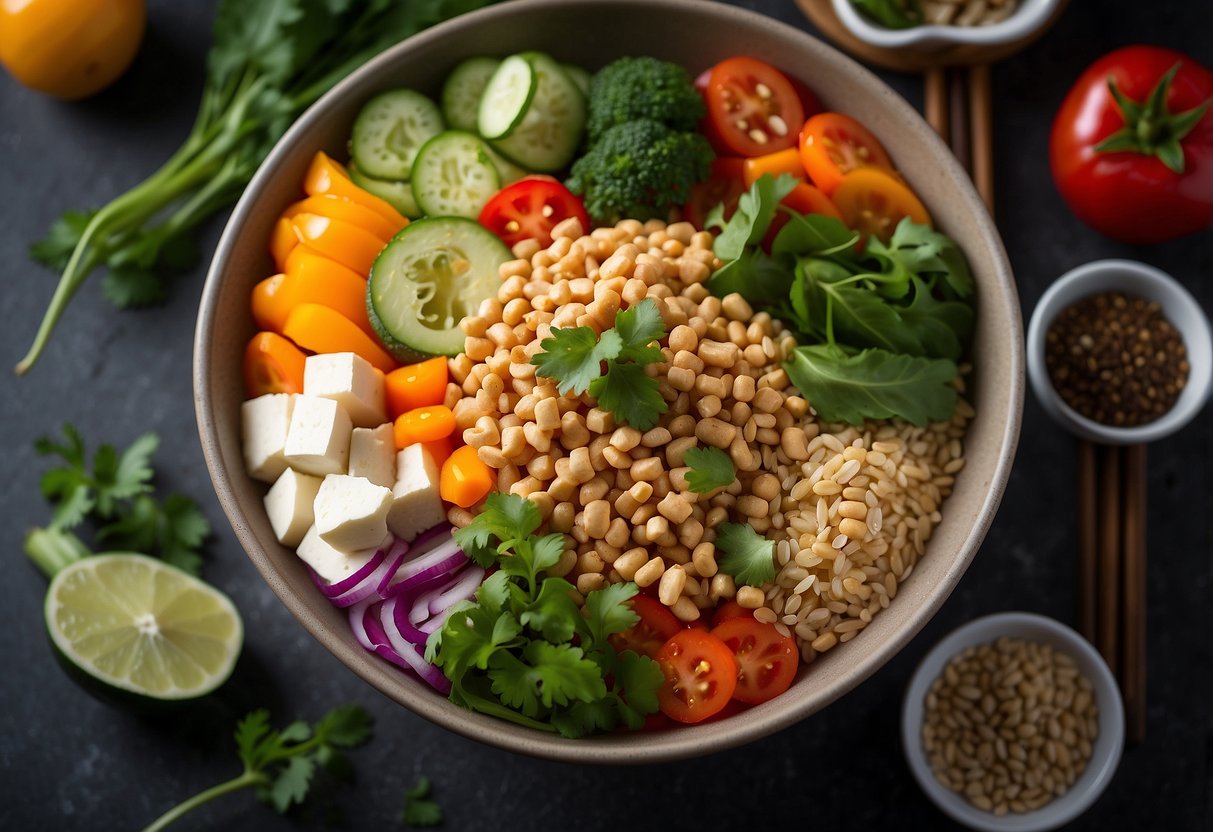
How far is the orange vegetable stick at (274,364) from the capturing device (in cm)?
232

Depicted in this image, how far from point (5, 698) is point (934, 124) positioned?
118 inches

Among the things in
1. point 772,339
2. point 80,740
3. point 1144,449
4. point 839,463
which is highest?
point 772,339

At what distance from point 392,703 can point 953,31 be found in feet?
7.71

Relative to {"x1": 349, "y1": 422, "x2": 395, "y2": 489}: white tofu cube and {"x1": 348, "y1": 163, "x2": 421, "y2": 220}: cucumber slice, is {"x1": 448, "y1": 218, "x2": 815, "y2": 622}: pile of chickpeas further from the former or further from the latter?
{"x1": 348, "y1": 163, "x2": 421, "y2": 220}: cucumber slice

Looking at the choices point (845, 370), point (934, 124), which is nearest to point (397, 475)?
point (845, 370)

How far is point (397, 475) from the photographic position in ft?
7.37

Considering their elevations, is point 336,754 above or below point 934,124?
below

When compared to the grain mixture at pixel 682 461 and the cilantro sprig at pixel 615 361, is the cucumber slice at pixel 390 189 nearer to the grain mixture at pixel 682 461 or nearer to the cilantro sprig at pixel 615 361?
the grain mixture at pixel 682 461

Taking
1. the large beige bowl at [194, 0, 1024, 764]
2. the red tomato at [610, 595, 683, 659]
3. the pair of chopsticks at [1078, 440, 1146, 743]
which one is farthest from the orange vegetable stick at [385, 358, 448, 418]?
the pair of chopsticks at [1078, 440, 1146, 743]

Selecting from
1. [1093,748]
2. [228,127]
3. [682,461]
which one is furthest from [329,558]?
[1093,748]

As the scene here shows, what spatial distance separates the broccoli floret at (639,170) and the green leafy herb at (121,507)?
138 cm

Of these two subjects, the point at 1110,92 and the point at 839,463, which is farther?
the point at 1110,92

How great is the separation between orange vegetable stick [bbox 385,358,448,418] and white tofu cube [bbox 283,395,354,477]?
6.0 inches

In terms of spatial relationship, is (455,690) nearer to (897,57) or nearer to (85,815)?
(85,815)
